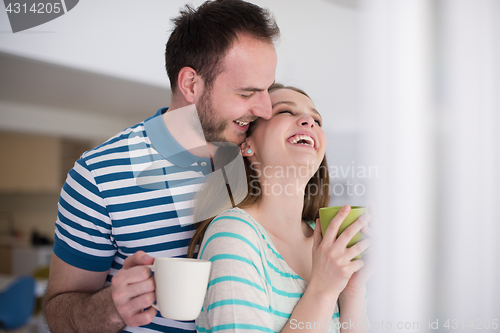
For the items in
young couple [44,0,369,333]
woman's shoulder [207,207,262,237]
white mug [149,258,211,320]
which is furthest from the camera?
young couple [44,0,369,333]

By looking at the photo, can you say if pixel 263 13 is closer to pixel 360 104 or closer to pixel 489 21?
pixel 360 104

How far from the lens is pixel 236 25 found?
85cm

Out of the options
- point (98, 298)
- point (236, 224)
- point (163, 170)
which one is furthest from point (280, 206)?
point (98, 298)

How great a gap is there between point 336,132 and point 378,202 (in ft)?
0.70

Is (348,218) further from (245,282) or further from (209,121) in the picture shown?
(209,121)

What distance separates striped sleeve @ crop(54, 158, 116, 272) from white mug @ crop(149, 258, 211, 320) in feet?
1.19

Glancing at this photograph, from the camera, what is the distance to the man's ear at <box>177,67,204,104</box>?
91cm

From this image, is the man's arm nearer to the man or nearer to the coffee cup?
the man

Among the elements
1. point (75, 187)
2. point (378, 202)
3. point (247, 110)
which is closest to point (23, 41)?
point (75, 187)

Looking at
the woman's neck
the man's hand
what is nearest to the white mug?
the man's hand

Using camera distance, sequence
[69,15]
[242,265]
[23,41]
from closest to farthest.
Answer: [242,265]
[69,15]
[23,41]

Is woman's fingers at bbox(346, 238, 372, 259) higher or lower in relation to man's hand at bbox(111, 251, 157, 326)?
higher

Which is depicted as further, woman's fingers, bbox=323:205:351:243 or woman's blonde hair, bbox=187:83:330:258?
woman's blonde hair, bbox=187:83:330:258

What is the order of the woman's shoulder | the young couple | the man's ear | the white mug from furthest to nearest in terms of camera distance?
the man's ear, the young couple, the woman's shoulder, the white mug
